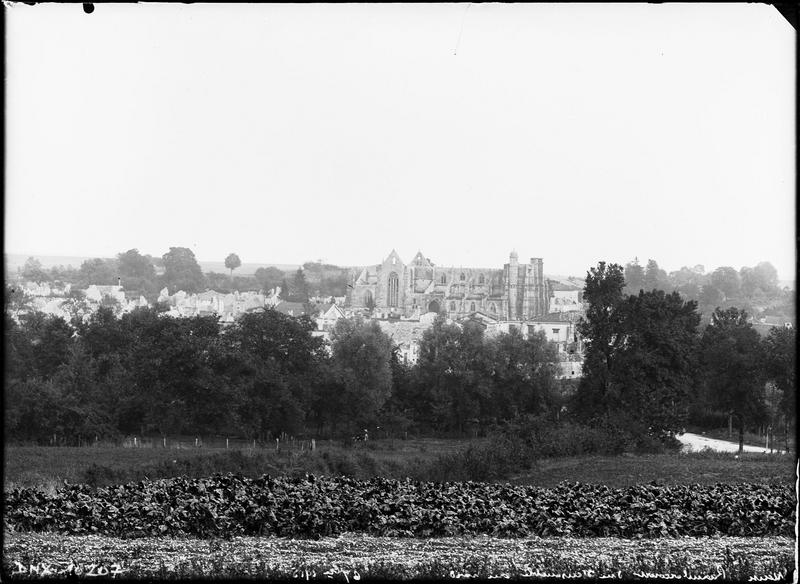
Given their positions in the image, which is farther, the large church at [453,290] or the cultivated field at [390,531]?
the large church at [453,290]

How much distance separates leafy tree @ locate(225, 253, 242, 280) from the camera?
60.9 metres

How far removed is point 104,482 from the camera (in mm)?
22109

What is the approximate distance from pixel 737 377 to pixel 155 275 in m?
36.5

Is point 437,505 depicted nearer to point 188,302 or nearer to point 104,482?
point 104,482

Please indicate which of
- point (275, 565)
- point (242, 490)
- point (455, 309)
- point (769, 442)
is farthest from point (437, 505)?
point (455, 309)

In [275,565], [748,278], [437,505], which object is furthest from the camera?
[748,278]

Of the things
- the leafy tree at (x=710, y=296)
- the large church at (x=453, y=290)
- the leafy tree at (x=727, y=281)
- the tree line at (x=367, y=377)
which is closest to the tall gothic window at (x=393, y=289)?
the large church at (x=453, y=290)

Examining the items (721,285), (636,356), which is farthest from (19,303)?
(721,285)

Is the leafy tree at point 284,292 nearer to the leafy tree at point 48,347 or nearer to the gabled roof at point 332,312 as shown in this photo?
the gabled roof at point 332,312

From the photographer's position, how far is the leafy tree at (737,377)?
4138 cm

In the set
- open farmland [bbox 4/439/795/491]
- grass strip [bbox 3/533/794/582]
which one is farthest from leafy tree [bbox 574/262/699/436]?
grass strip [bbox 3/533/794/582]

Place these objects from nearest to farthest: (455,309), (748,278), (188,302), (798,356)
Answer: (798,356) → (188,302) → (748,278) → (455,309)

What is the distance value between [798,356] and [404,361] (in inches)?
1924

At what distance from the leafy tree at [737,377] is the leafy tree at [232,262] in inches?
1109
